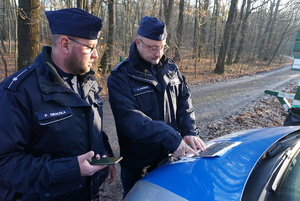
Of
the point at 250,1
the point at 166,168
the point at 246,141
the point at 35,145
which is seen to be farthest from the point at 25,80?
the point at 250,1

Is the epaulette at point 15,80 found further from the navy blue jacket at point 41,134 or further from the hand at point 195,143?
the hand at point 195,143

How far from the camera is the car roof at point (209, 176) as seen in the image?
1372 mm

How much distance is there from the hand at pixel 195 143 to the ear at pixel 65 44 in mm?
1417

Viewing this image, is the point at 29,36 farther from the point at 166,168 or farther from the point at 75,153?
the point at 166,168

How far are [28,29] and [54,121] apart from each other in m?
4.36

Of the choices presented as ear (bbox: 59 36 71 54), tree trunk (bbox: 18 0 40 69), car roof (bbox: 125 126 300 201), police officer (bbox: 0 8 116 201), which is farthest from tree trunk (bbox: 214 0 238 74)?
ear (bbox: 59 36 71 54)

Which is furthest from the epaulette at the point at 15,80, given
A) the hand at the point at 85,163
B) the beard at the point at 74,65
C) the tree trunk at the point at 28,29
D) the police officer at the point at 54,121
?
the tree trunk at the point at 28,29

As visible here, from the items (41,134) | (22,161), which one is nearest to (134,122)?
(41,134)

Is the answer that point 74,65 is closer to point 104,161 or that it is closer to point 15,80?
point 15,80

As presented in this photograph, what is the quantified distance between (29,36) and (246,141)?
5.08 m

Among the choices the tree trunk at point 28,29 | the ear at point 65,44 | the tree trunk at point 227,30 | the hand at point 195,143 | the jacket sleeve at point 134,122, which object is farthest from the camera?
the tree trunk at point 227,30

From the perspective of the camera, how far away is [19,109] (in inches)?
54.9

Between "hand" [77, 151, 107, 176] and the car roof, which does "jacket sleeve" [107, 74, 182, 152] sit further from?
"hand" [77, 151, 107, 176]

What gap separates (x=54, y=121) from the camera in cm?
150
